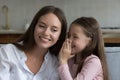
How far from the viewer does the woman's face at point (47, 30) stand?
1447mm

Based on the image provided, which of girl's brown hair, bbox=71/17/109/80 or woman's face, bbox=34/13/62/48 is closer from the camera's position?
woman's face, bbox=34/13/62/48

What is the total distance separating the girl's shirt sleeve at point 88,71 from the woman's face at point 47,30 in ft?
0.54

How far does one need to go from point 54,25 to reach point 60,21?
6 cm

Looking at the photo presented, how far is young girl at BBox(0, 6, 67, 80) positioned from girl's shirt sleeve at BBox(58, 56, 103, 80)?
0.11m

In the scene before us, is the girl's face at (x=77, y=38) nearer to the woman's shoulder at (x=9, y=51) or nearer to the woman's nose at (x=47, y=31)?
the woman's nose at (x=47, y=31)

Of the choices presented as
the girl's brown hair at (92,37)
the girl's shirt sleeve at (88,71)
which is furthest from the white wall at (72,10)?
the girl's shirt sleeve at (88,71)

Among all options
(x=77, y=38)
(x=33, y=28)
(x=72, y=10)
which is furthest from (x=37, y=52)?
(x=72, y=10)

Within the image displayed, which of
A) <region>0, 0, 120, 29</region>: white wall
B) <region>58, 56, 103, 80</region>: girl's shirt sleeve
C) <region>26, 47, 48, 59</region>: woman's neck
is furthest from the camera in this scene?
<region>0, 0, 120, 29</region>: white wall

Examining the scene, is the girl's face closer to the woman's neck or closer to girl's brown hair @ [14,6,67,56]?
girl's brown hair @ [14,6,67,56]

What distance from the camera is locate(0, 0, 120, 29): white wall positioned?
14.7ft

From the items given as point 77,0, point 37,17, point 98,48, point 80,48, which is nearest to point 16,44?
point 37,17

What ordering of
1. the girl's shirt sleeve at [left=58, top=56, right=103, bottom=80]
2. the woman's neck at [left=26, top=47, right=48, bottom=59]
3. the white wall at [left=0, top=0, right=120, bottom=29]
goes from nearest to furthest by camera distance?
the girl's shirt sleeve at [left=58, top=56, right=103, bottom=80]
the woman's neck at [left=26, top=47, right=48, bottom=59]
the white wall at [left=0, top=0, right=120, bottom=29]

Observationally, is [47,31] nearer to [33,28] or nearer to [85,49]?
[33,28]

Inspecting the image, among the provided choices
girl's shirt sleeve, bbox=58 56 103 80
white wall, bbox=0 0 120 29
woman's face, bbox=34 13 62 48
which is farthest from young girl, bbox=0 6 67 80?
white wall, bbox=0 0 120 29
